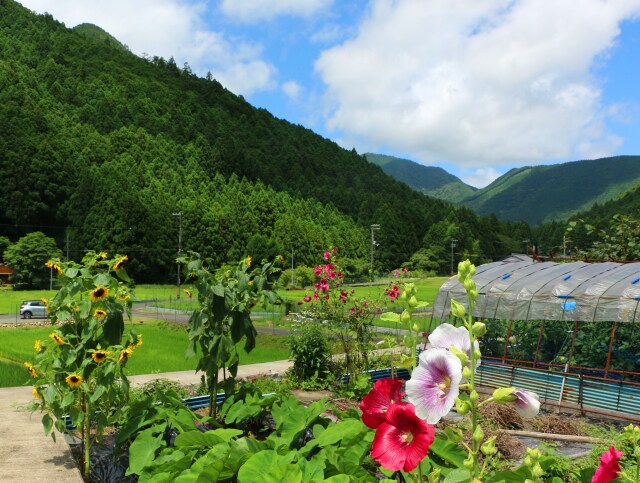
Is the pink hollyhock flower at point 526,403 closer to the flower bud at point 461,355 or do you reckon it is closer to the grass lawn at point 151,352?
the flower bud at point 461,355

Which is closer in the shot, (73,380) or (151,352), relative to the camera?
(73,380)

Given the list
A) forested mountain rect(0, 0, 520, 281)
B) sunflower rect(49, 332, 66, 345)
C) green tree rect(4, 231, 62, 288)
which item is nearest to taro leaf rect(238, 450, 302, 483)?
sunflower rect(49, 332, 66, 345)

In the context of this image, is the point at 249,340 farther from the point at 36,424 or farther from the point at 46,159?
the point at 46,159

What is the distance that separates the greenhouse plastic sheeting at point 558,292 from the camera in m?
11.3

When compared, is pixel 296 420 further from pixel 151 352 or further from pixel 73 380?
pixel 151 352

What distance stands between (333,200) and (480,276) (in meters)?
97.7

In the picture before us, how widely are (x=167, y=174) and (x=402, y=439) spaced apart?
102 meters

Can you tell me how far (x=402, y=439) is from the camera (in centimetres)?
171

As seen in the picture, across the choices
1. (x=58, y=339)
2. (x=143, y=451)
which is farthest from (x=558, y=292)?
(x=58, y=339)

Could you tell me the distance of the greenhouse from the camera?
34.0ft

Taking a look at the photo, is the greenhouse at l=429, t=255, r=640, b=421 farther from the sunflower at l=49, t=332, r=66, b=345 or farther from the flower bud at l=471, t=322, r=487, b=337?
the flower bud at l=471, t=322, r=487, b=337

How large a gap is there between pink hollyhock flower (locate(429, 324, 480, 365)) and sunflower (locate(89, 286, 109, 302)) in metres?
5.12

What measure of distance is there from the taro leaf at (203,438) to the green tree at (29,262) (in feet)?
200

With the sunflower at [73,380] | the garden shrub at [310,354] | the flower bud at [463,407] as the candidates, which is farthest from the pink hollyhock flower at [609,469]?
the garden shrub at [310,354]
